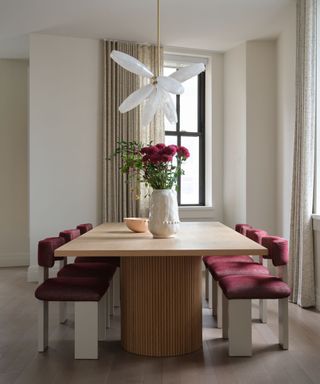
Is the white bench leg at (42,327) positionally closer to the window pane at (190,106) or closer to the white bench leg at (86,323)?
the white bench leg at (86,323)

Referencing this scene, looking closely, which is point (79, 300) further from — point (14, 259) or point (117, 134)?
point (14, 259)

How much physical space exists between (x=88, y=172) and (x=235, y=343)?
302 centimetres

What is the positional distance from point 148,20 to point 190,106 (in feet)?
4.85

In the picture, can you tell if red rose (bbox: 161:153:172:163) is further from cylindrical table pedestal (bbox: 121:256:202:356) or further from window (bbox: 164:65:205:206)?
window (bbox: 164:65:205:206)

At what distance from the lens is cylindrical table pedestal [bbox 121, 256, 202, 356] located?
247 cm

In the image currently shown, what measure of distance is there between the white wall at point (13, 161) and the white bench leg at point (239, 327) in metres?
4.02

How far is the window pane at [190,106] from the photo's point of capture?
5.51 metres

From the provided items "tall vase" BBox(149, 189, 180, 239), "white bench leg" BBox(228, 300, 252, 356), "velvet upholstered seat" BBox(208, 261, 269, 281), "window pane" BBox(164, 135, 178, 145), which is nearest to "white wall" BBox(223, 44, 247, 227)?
"window pane" BBox(164, 135, 178, 145)

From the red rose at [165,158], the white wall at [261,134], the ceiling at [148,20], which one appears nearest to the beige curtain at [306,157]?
the ceiling at [148,20]

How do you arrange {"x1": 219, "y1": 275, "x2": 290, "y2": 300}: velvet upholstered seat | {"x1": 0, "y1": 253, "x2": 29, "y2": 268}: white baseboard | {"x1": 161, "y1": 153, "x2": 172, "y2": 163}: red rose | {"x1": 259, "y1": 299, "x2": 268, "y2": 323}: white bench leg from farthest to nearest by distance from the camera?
{"x1": 0, "y1": 253, "x2": 29, "y2": 268}: white baseboard → {"x1": 259, "y1": 299, "x2": 268, "y2": 323}: white bench leg → {"x1": 161, "y1": 153, "x2": 172, "y2": 163}: red rose → {"x1": 219, "y1": 275, "x2": 290, "y2": 300}: velvet upholstered seat

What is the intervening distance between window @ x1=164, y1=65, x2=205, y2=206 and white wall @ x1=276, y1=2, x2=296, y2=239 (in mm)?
1167

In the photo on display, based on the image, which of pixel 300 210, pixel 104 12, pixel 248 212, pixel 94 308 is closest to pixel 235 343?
pixel 94 308

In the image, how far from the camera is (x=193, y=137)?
5520mm

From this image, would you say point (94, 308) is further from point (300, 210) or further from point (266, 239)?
point (300, 210)
